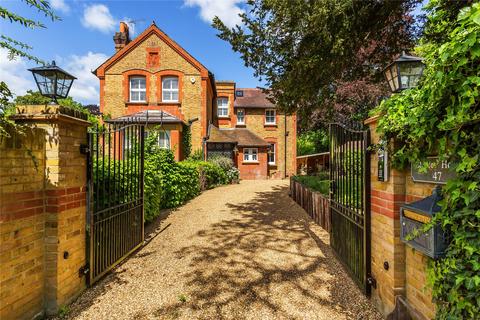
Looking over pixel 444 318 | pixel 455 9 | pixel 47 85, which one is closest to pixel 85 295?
pixel 47 85

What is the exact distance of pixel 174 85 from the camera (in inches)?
704

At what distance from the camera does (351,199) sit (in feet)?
14.2

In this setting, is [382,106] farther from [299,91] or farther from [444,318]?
[299,91]

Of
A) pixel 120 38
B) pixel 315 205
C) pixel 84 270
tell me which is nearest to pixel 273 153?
pixel 120 38

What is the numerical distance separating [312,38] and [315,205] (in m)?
4.23

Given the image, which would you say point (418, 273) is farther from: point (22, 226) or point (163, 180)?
point (163, 180)

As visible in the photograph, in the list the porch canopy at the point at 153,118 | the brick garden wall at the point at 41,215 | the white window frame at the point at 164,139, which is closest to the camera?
the brick garden wall at the point at 41,215

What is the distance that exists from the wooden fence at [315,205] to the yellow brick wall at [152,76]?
1059 centimetres

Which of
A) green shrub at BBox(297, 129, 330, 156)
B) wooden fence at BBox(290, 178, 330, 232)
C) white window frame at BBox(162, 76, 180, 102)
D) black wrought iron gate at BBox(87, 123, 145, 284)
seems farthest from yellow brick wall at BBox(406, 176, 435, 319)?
green shrub at BBox(297, 129, 330, 156)

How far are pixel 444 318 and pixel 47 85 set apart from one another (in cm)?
454

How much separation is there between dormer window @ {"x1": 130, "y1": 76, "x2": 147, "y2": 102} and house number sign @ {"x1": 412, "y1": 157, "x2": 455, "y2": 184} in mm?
17536

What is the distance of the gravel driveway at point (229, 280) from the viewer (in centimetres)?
323

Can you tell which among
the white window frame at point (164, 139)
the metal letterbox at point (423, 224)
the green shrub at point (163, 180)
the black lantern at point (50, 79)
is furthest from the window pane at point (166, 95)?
the metal letterbox at point (423, 224)

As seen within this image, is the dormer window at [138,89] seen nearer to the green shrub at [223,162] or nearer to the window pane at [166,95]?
the window pane at [166,95]
